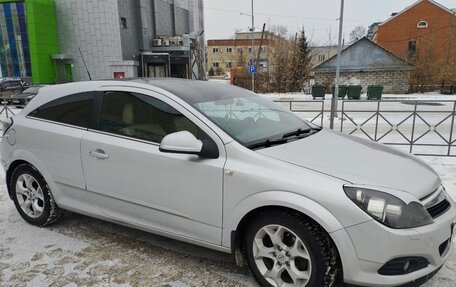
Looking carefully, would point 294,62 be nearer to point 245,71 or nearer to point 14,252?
point 245,71

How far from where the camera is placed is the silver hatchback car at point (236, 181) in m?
2.41

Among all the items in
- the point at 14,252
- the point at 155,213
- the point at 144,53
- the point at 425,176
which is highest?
the point at 144,53

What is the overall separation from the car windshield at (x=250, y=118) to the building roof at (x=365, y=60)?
3057 centimetres

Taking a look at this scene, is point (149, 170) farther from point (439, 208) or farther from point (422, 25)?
point (422, 25)

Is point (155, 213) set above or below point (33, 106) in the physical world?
below

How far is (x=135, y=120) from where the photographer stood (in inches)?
134

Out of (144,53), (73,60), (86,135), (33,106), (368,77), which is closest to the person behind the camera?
(86,135)

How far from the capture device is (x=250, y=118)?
11.2ft

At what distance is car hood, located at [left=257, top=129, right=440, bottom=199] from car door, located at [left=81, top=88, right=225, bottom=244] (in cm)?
57

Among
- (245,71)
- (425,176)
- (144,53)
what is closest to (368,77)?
→ (245,71)

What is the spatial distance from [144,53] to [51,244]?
37.5 metres

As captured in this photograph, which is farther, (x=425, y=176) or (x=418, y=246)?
(x=425, y=176)

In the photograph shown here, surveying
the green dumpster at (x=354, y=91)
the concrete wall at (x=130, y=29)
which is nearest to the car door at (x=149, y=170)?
the green dumpster at (x=354, y=91)

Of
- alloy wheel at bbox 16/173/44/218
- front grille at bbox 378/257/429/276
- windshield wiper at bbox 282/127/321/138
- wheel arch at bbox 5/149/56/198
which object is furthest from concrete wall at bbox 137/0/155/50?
front grille at bbox 378/257/429/276
